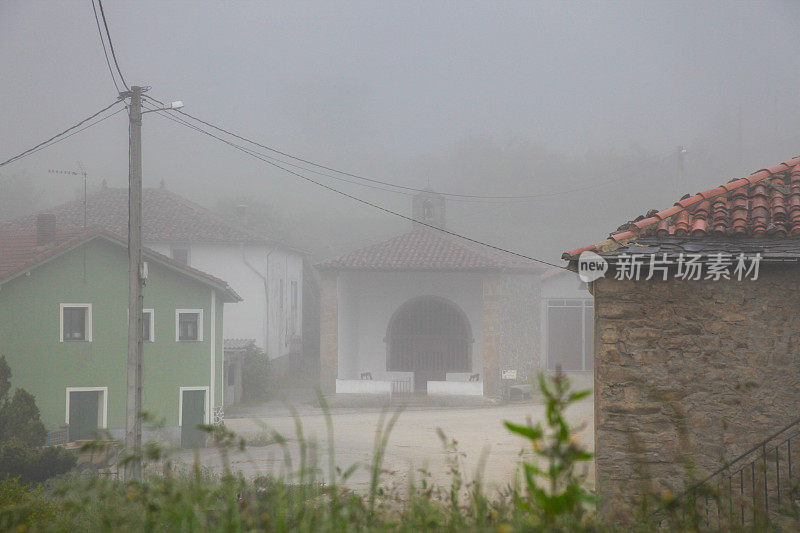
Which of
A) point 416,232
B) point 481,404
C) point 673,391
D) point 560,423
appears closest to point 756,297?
point 673,391

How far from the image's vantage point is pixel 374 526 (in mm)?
3125

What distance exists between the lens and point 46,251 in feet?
58.4

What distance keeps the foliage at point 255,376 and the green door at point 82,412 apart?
25.0 feet

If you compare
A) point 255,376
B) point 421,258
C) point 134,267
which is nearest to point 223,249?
point 255,376

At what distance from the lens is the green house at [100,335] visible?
17625 millimetres

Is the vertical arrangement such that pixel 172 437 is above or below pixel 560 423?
below

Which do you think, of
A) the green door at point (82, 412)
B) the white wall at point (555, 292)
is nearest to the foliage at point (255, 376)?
the green door at point (82, 412)

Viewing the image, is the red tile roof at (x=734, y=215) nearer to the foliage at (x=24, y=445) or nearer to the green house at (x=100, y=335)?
the foliage at (x=24, y=445)

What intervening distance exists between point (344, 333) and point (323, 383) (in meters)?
1.81

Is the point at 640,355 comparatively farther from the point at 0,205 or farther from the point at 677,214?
the point at 0,205

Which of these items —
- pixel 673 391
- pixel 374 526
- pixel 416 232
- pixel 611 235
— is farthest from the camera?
pixel 416 232

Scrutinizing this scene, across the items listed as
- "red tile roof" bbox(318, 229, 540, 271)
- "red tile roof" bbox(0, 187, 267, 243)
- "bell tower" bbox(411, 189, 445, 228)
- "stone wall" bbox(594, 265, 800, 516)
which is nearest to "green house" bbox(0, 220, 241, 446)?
"red tile roof" bbox(318, 229, 540, 271)

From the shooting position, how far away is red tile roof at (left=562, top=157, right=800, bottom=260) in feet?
→ 25.6

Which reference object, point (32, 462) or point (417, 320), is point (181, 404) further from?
point (417, 320)
